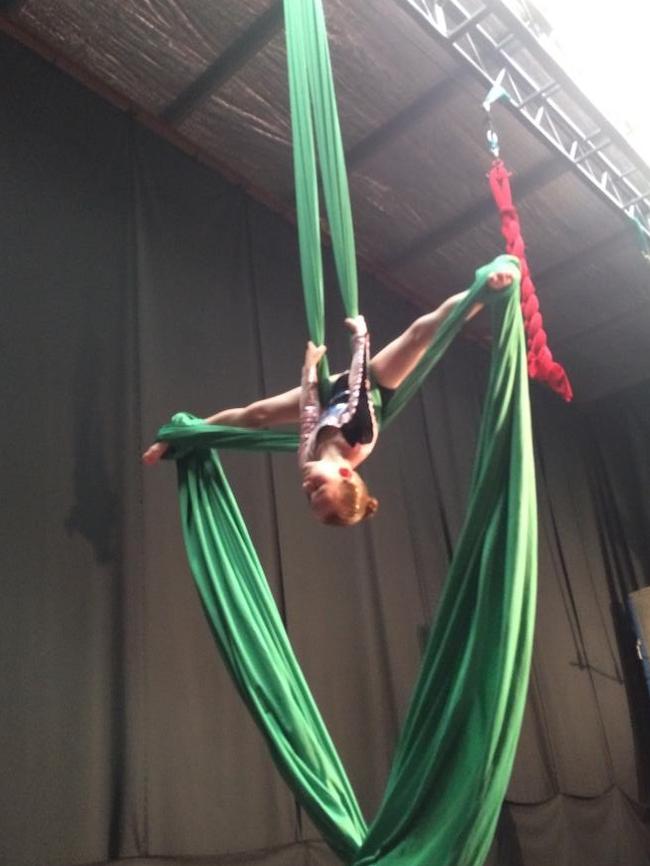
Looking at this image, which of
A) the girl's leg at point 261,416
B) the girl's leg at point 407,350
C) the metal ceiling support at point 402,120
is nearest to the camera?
the girl's leg at point 407,350

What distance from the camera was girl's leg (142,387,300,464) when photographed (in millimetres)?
2275

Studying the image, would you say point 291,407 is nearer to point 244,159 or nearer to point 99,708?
point 99,708

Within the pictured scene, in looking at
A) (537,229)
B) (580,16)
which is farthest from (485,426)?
(537,229)

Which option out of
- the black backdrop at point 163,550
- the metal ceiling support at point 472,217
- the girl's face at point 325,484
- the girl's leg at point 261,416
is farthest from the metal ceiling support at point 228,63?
the girl's face at point 325,484

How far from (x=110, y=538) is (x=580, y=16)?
2.80m

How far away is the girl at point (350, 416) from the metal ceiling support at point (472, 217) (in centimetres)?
273

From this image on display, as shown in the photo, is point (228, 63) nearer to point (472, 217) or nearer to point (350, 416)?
point (472, 217)

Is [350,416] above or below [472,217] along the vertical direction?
below

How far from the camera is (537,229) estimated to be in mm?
4941

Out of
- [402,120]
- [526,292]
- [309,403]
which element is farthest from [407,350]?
[402,120]

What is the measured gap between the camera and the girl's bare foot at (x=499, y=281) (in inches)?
70.5

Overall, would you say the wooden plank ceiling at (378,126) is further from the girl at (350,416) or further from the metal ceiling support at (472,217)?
the girl at (350,416)

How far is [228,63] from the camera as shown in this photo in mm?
3664

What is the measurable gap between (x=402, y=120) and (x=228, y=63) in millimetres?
873
